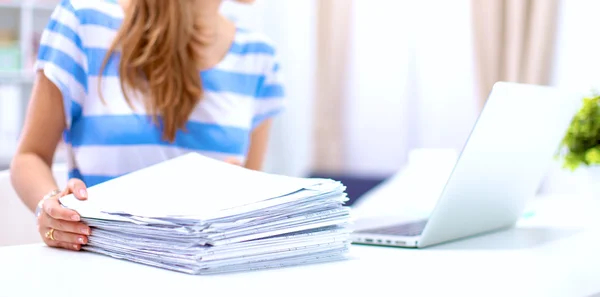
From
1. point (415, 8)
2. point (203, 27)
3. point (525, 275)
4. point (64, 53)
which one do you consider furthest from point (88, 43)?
point (415, 8)

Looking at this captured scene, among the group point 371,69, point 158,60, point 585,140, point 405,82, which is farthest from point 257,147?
point 371,69

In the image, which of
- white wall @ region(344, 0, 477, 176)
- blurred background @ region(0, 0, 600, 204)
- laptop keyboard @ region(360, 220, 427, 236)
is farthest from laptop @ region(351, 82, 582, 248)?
white wall @ region(344, 0, 477, 176)

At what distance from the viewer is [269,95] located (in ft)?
5.62

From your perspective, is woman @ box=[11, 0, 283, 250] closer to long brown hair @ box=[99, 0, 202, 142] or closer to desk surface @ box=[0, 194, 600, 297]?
long brown hair @ box=[99, 0, 202, 142]

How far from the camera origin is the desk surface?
657 millimetres

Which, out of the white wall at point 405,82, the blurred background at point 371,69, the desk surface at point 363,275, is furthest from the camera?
the white wall at point 405,82

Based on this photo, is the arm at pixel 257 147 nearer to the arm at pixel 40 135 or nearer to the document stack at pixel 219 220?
the arm at pixel 40 135

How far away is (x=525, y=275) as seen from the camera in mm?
750

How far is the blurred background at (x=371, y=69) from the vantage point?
3.30 metres

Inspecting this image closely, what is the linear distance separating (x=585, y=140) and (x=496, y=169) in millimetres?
316

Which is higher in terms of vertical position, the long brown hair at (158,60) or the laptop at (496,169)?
the long brown hair at (158,60)

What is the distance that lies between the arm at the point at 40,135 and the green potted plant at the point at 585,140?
36.1 inches

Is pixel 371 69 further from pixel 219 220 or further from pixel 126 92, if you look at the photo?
pixel 219 220

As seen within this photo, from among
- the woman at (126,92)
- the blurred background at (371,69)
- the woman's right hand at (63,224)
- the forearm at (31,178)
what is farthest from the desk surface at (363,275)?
the blurred background at (371,69)
